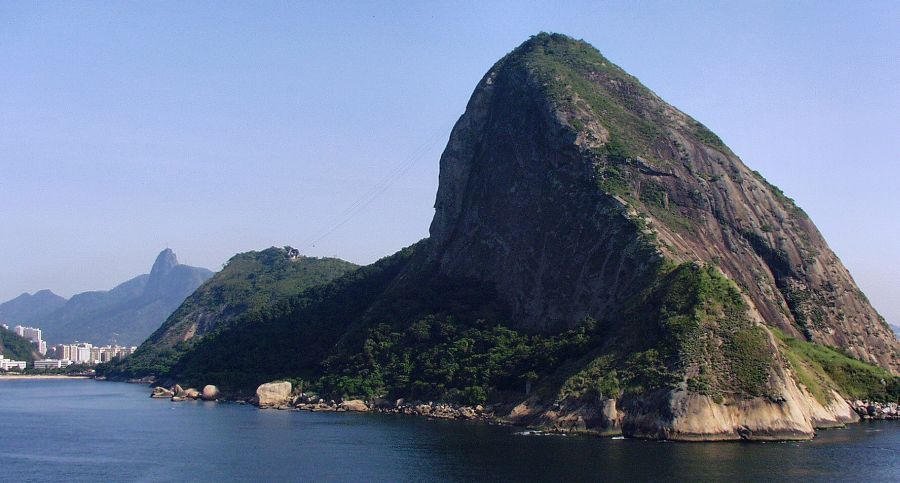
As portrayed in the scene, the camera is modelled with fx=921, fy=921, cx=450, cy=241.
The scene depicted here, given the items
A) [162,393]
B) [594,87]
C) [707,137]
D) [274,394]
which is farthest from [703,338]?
[162,393]

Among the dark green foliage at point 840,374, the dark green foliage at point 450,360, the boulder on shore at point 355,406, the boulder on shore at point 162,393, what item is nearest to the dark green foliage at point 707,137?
the dark green foliage at point 840,374

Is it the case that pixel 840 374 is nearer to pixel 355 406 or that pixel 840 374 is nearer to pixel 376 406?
pixel 376 406

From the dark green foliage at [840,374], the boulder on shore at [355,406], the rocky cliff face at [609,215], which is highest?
the rocky cliff face at [609,215]

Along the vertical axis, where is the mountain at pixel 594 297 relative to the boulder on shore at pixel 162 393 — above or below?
above

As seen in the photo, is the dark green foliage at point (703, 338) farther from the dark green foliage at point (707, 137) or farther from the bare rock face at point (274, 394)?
the bare rock face at point (274, 394)

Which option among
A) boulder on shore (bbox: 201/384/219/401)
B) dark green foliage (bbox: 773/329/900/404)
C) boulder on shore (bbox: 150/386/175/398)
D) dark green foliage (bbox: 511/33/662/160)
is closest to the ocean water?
dark green foliage (bbox: 773/329/900/404)

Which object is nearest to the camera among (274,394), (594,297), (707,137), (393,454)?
(393,454)
